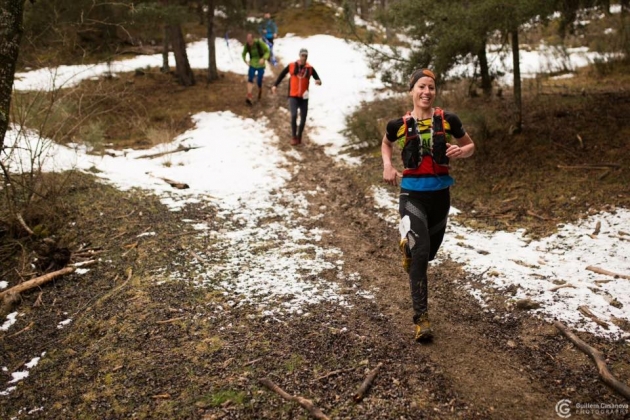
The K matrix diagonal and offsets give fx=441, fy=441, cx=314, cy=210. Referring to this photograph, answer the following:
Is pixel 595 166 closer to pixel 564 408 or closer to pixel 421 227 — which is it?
pixel 421 227

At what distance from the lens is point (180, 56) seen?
16422 mm

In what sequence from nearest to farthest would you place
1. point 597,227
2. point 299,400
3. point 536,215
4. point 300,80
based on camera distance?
point 299,400, point 597,227, point 536,215, point 300,80

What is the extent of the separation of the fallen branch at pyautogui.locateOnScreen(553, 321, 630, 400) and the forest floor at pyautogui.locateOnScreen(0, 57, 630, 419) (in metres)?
0.06

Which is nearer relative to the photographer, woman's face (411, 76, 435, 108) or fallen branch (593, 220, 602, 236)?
woman's face (411, 76, 435, 108)

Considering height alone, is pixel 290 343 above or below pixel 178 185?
below

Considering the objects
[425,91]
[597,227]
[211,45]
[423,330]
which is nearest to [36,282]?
[423,330]

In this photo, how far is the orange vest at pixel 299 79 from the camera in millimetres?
10664

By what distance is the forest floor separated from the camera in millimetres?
3232

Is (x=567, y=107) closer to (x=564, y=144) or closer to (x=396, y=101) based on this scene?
(x=564, y=144)

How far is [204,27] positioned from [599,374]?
33.5 meters

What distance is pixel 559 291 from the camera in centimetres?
456

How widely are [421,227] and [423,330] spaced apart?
35.3 inches

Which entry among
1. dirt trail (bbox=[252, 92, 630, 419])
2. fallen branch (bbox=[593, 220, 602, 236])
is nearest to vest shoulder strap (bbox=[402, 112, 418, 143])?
dirt trail (bbox=[252, 92, 630, 419])

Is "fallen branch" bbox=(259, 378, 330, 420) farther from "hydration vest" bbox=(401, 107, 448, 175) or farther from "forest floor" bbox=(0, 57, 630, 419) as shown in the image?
"hydration vest" bbox=(401, 107, 448, 175)
